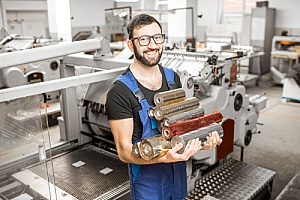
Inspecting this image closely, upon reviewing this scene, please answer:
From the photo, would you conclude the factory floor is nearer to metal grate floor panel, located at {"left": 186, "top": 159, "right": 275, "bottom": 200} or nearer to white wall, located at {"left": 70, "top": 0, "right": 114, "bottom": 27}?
metal grate floor panel, located at {"left": 186, "top": 159, "right": 275, "bottom": 200}

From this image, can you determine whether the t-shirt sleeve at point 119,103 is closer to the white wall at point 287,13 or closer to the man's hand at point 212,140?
the man's hand at point 212,140

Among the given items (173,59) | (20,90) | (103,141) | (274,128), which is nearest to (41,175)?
(20,90)

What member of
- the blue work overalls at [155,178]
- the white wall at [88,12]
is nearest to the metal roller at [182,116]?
the blue work overalls at [155,178]

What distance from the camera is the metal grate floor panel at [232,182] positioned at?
2.74 meters

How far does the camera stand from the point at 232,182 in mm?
2955

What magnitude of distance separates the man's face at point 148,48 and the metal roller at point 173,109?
0.26 metres

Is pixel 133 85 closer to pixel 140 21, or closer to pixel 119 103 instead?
pixel 119 103

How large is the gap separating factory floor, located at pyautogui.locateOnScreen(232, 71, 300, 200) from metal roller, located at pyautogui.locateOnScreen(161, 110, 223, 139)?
3.35ft

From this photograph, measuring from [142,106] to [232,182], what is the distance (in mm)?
1704

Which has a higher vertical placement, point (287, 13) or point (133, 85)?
point (287, 13)

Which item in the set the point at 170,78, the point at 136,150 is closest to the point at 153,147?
the point at 136,150

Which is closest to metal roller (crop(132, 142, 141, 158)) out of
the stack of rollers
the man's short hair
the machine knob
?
the stack of rollers

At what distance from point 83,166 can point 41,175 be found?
84 centimetres

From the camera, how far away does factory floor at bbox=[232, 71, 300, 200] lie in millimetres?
3611
